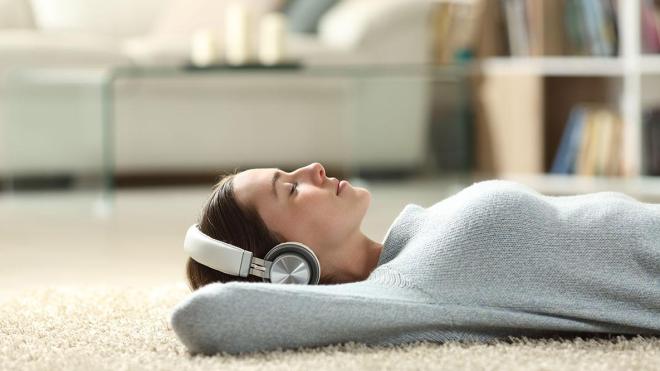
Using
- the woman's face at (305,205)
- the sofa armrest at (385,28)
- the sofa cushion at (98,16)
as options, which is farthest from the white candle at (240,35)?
the woman's face at (305,205)

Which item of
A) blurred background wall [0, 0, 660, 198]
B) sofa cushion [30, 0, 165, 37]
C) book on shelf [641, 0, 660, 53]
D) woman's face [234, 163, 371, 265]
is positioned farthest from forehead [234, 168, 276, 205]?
sofa cushion [30, 0, 165, 37]

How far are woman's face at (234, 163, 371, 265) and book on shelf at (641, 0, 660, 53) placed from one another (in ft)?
8.20

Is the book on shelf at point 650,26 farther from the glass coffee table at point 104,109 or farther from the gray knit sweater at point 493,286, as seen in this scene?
the gray knit sweater at point 493,286

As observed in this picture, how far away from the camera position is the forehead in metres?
1.31

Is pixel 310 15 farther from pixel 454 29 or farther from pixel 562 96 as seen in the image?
pixel 562 96

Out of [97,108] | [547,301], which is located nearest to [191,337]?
[547,301]

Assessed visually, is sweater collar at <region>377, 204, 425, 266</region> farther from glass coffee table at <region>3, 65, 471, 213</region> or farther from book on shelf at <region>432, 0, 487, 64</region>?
book on shelf at <region>432, 0, 487, 64</region>

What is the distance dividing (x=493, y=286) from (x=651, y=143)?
2.47m

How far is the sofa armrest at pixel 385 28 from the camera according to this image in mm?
4047

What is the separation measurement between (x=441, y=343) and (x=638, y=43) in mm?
2588

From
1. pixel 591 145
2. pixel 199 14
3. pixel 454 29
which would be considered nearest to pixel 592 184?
pixel 591 145

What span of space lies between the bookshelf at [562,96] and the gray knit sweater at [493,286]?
2.29 m

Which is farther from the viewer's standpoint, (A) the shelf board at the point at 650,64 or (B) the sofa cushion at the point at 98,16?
(B) the sofa cushion at the point at 98,16

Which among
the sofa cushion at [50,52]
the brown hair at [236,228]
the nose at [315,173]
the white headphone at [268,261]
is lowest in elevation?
the sofa cushion at [50,52]
